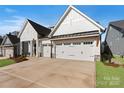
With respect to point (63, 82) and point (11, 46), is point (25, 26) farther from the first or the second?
point (63, 82)

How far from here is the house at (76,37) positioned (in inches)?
589

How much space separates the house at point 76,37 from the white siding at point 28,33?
4.01 m

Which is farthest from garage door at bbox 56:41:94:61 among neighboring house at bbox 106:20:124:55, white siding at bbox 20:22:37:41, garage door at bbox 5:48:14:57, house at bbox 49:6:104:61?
garage door at bbox 5:48:14:57

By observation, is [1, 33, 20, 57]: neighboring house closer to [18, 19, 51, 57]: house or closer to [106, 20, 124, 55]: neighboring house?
[18, 19, 51, 57]: house

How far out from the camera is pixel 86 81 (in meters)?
7.55

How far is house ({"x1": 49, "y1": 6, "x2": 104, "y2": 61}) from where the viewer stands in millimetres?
14955

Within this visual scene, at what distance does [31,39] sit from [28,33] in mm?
1397

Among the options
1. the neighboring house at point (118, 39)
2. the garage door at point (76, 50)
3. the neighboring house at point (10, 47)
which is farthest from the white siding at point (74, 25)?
the neighboring house at point (10, 47)

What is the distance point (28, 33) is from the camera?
76.2ft

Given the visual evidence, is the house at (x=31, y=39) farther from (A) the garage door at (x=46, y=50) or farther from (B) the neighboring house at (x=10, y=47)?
(B) the neighboring house at (x=10, y=47)

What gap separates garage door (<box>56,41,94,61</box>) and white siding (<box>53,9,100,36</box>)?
1.78 m

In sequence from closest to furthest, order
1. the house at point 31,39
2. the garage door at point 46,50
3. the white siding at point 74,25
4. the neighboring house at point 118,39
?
the white siding at point 74,25 < the garage door at point 46,50 < the house at point 31,39 < the neighboring house at point 118,39

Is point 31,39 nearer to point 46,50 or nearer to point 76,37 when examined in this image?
point 46,50
